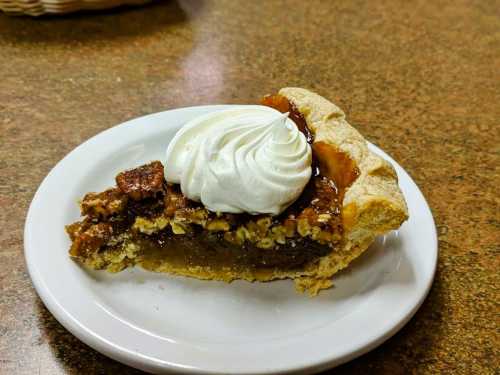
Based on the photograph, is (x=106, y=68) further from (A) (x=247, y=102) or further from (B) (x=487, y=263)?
(B) (x=487, y=263)

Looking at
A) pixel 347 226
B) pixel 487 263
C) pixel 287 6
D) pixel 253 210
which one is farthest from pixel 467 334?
pixel 287 6

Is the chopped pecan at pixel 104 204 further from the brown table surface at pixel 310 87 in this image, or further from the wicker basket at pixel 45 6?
the wicker basket at pixel 45 6

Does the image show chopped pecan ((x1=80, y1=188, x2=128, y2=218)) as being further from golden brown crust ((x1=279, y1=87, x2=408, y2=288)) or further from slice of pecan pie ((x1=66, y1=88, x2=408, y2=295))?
golden brown crust ((x1=279, y1=87, x2=408, y2=288))

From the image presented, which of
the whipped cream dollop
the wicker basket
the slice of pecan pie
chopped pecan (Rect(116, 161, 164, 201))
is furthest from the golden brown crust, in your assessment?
the wicker basket

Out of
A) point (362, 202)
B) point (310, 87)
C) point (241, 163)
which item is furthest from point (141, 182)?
point (310, 87)

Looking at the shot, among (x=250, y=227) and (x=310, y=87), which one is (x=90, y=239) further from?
(x=310, y=87)

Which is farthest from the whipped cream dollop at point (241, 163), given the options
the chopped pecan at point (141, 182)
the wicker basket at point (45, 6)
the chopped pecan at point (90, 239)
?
the wicker basket at point (45, 6)

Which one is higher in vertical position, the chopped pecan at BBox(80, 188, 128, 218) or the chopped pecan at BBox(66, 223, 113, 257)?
the chopped pecan at BBox(80, 188, 128, 218)
